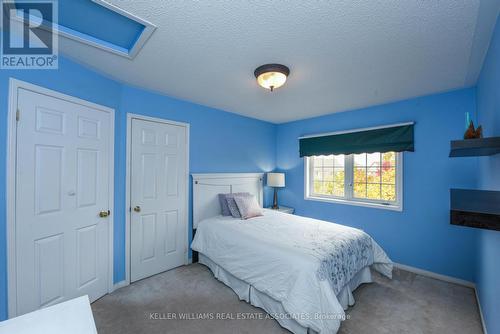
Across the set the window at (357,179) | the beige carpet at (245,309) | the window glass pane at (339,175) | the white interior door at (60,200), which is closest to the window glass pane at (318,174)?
the window at (357,179)

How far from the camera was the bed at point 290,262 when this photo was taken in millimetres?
1683

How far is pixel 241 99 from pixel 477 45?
2354 mm

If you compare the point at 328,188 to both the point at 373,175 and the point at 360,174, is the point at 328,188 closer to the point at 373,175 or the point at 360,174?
the point at 360,174

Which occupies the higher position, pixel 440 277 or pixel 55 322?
pixel 55 322

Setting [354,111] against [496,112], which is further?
[354,111]

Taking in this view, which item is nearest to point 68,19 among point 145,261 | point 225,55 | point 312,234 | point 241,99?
point 225,55

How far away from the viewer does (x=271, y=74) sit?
79.4 inches

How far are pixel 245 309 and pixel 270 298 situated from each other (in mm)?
306

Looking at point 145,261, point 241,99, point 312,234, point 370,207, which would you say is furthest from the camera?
point 370,207

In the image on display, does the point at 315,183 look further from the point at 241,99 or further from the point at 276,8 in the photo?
the point at 276,8

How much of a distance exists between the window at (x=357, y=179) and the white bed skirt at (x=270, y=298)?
1219 millimetres

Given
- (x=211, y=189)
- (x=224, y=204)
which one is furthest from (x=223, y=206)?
(x=211, y=189)

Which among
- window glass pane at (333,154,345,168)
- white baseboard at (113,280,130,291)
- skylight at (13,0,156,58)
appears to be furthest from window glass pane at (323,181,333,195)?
skylight at (13,0,156,58)

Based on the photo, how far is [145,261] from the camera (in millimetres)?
2707
